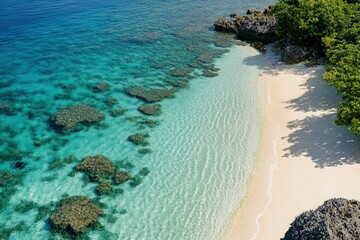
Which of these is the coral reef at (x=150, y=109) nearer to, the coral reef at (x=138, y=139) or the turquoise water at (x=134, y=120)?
the turquoise water at (x=134, y=120)

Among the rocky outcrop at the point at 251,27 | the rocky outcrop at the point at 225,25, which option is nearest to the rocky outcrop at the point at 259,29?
the rocky outcrop at the point at 251,27

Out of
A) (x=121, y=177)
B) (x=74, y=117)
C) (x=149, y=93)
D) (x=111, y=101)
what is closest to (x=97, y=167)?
(x=121, y=177)

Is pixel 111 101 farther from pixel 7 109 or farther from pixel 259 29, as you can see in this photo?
pixel 259 29

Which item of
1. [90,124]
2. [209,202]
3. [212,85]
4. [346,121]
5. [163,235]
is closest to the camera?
[163,235]

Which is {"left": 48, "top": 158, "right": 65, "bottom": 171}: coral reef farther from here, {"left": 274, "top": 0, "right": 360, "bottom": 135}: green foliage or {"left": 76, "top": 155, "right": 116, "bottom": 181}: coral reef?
{"left": 274, "top": 0, "right": 360, "bottom": 135}: green foliage

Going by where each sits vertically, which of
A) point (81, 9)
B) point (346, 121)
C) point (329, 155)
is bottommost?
point (329, 155)

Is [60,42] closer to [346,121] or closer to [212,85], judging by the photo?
[212,85]

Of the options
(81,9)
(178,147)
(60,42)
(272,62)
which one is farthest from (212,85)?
(81,9)
